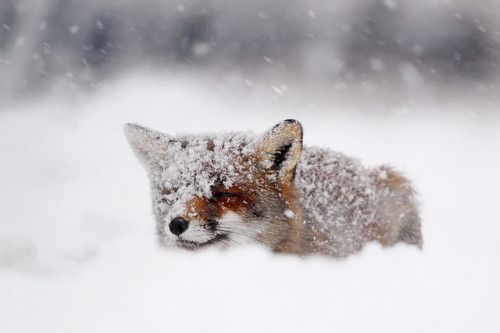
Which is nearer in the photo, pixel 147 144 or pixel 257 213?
pixel 257 213

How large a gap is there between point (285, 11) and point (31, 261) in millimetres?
12918

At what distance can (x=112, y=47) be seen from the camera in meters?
14.3

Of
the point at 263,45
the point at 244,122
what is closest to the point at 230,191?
the point at 244,122

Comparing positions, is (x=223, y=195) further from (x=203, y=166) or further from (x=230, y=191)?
(x=203, y=166)

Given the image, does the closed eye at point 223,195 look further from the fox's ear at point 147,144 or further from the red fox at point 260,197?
the fox's ear at point 147,144

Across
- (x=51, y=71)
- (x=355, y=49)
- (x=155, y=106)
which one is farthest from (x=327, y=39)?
(x=51, y=71)

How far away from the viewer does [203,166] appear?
3648 mm

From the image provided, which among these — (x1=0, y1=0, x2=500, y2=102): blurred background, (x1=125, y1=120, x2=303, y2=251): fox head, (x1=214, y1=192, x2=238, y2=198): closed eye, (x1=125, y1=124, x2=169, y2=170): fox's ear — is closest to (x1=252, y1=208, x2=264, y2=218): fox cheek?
(x1=125, y1=120, x2=303, y2=251): fox head

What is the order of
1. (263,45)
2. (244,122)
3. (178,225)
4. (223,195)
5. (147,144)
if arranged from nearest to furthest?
(178,225)
(223,195)
(147,144)
(244,122)
(263,45)

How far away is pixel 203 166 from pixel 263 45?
1113 cm

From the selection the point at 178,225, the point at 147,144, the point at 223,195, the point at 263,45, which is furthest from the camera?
the point at 263,45

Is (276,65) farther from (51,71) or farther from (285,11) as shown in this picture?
(51,71)

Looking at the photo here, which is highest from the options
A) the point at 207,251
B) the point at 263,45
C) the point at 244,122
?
the point at 263,45

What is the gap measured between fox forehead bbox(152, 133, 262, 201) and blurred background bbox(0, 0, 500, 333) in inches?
22.9
